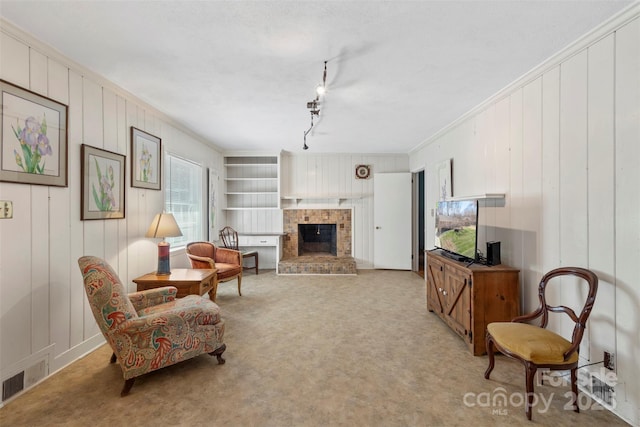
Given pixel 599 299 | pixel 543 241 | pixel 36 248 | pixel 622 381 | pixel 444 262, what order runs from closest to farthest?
pixel 622 381
pixel 599 299
pixel 36 248
pixel 543 241
pixel 444 262

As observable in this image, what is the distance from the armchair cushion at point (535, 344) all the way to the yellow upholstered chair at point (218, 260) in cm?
320

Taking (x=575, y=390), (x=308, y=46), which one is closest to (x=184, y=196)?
(x=308, y=46)

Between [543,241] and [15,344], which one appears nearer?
[15,344]

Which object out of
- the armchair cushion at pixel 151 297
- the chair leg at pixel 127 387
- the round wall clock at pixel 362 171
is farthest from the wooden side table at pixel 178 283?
the round wall clock at pixel 362 171

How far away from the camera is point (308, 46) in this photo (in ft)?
6.80

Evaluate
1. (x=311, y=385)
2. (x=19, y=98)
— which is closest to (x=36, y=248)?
(x=19, y=98)

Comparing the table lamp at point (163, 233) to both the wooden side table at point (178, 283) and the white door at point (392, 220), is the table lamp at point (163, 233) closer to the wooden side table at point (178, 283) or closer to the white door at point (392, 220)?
the wooden side table at point (178, 283)

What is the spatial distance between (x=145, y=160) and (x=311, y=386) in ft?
9.69

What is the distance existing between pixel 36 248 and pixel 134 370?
45.3 inches

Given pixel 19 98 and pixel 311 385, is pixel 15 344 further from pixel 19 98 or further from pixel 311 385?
pixel 311 385

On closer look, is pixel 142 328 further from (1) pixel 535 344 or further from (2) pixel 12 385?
(1) pixel 535 344

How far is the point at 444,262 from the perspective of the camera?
3.06 meters

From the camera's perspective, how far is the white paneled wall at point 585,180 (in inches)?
68.0

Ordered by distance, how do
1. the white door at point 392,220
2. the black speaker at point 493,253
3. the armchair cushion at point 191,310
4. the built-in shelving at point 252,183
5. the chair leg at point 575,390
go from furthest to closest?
the built-in shelving at point 252,183 → the white door at point 392,220 → the black speaker at point 493,253 → the armchair cushion at point 191,310 → the chair leg at point 575,390
